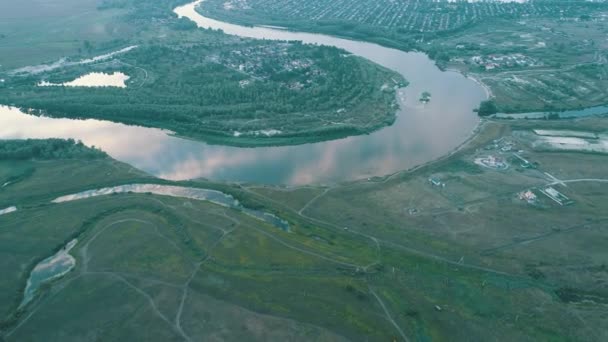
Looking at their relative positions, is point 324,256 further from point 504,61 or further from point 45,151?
point 504,61

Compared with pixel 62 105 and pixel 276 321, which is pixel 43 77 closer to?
pixel 62 105

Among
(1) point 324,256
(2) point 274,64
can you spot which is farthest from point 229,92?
(1) point 324,256

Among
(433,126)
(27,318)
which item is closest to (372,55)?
(433,126)

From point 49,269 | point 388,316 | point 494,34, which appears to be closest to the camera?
point 388,316

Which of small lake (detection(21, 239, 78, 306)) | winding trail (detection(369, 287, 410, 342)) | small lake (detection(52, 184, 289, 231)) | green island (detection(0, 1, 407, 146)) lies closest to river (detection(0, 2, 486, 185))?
green island (detection(0, 1, 407, 146))

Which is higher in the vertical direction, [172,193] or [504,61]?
[504,61]

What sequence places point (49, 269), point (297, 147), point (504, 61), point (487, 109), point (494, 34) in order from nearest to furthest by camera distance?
point (49, 269) → point (297, 147) → point (487, 109) → point (504, 61) → point (494, 34)
